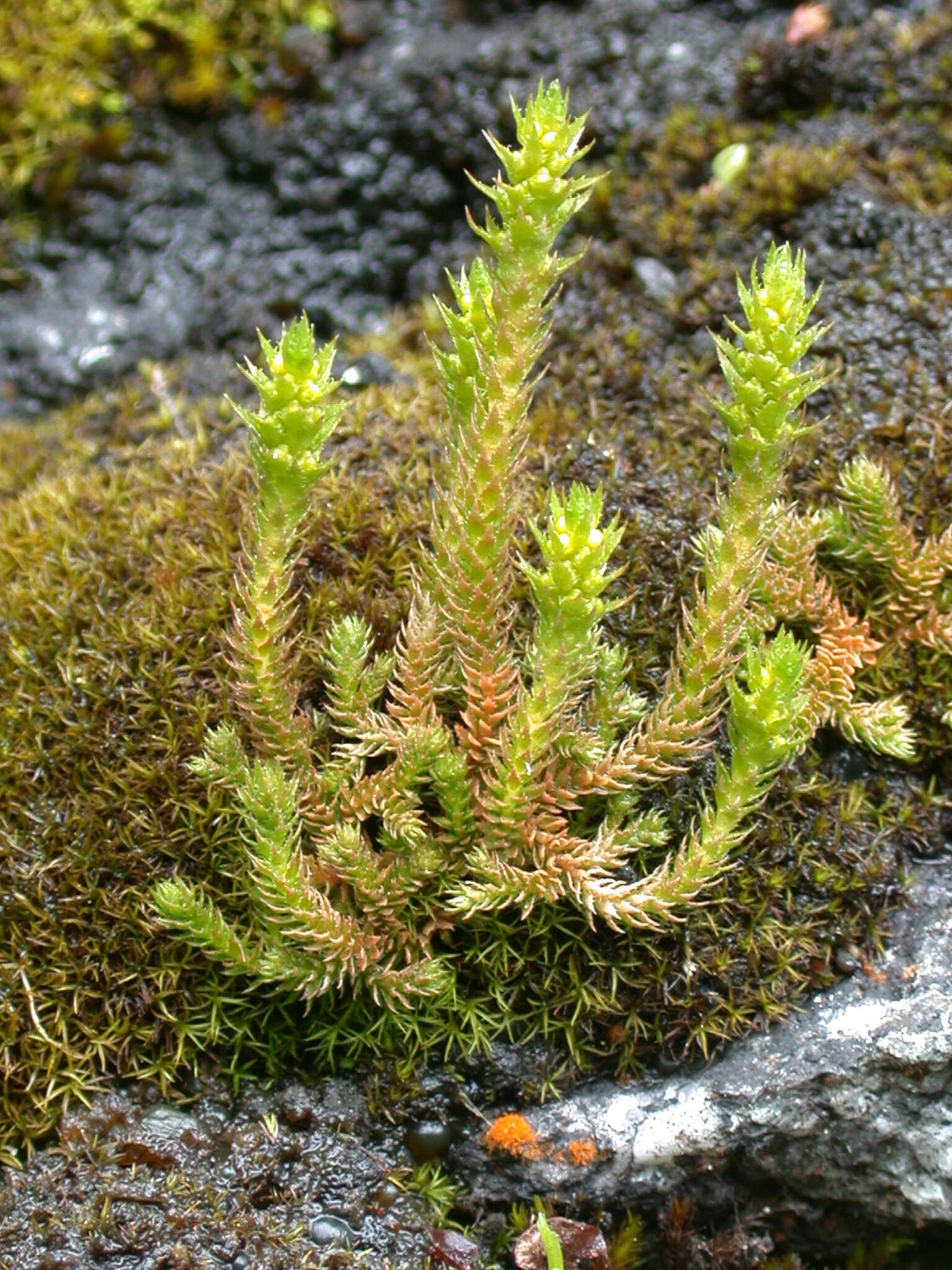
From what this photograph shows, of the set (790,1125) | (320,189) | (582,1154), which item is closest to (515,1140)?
(582,1154)

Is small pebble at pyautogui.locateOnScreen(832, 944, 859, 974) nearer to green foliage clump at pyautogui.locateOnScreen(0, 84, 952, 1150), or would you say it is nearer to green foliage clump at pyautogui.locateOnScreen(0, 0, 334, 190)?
green foliage clump at pyautogui.locateOnScreen(0, 84, 952, 1150)

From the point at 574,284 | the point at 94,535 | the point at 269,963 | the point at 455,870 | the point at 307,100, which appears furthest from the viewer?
the point at 307,100

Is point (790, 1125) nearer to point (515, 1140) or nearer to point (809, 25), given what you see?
point (515, 1140)

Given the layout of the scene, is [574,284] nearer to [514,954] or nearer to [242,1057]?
[514,954]

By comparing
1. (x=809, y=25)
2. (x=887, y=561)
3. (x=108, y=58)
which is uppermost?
(x=108, y=58)

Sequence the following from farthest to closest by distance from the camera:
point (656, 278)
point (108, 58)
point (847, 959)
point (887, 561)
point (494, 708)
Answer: point (108, 58) < point (656, 278) < point (887, 561) < point (847, 959) < point (494, 708)

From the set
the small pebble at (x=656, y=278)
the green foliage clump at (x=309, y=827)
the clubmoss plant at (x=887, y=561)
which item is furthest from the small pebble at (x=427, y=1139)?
the small pebble at (x=656, y=278)

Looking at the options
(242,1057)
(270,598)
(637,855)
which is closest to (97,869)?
(242,1057)
